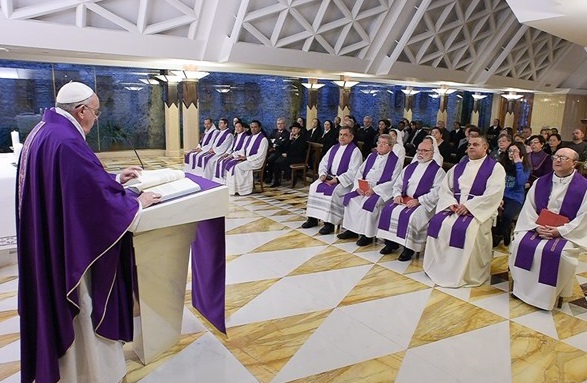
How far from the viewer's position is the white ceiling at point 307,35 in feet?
22.5

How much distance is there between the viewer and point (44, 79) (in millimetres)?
11547

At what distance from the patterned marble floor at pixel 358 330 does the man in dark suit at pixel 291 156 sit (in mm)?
4221

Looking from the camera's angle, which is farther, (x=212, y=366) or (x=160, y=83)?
(x=160, y=83)

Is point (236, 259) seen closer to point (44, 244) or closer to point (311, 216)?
point (311, 216)

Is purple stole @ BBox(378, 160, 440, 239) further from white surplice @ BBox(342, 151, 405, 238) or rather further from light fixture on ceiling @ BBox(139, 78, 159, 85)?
light fixture on ceiling @ BBox(139, 78, 159, 85)

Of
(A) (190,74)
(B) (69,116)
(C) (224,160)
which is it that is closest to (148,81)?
(A) (190,74)

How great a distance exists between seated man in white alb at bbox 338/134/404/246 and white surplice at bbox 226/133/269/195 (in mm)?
3061

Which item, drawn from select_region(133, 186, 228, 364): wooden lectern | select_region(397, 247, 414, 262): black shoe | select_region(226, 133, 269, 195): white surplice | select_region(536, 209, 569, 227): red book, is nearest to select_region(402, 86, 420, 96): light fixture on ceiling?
select_region(226, 133, 269, 195): white surplice

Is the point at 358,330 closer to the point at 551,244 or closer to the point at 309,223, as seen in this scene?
the point at 551,244

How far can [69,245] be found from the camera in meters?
2.24

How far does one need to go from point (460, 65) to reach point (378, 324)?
11.5 m

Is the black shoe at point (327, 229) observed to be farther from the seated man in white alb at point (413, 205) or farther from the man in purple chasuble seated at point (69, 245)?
the man in purple chasuble seated at point (69, 245)

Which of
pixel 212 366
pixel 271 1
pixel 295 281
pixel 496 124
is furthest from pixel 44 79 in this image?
pixel 496 124

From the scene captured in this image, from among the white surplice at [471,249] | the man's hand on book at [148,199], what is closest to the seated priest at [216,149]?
the white surplice at [471,249]
